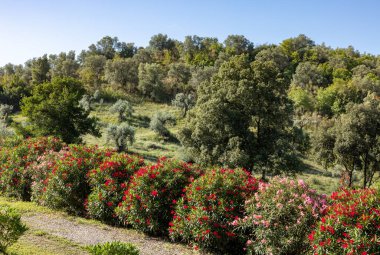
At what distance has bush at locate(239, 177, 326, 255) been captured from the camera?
8.02 m

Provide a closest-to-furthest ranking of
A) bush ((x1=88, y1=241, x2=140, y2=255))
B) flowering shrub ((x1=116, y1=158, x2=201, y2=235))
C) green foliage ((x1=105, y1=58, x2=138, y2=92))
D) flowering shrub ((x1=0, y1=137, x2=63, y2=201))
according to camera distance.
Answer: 1. bush ((x1=88, y1=241, x2=140, y2=255))
2. flowering shrub ((x1=116, y1=158, x2=201, y2=235))
3. flowering shrub ((x1=0, y1=137, x2=63, y2=201))
4. green foliage ((x1=105, y1=58, x2=138, y2=92))

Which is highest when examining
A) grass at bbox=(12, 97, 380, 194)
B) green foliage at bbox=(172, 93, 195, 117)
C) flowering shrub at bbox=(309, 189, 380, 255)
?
green foliage at bbox=(172, 93, 195, 117)

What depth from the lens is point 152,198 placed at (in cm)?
1031

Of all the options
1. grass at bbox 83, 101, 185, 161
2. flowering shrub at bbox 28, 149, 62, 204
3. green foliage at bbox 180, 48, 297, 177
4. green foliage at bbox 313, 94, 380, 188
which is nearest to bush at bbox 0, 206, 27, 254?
flowering shrub at bbox 28, 149, 62, 204

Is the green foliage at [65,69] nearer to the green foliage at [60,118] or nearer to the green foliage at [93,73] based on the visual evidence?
the green foliage at [93,73]

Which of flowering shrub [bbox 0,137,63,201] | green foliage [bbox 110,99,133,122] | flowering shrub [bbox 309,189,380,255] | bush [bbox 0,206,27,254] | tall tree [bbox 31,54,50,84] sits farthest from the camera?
tall tree [bbox 31,54,50,84]

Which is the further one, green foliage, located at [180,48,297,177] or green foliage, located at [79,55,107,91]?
green foliage, located at [79,55,107,91]

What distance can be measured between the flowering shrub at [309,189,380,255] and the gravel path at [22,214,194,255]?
379 cm

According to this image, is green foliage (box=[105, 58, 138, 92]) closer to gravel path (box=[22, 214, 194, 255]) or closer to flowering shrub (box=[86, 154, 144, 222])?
flowering shrub (box=[86, 154, 144, 222])

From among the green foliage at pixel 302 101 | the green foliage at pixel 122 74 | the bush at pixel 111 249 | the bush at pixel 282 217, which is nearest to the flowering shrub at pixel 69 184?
the bush at pixel 282 217

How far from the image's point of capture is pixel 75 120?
2894cm

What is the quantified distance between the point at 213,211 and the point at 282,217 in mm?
1873

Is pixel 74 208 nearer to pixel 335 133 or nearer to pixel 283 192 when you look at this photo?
pixel 283 192

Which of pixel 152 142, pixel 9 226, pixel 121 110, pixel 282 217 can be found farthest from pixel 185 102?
pixel 9 226
